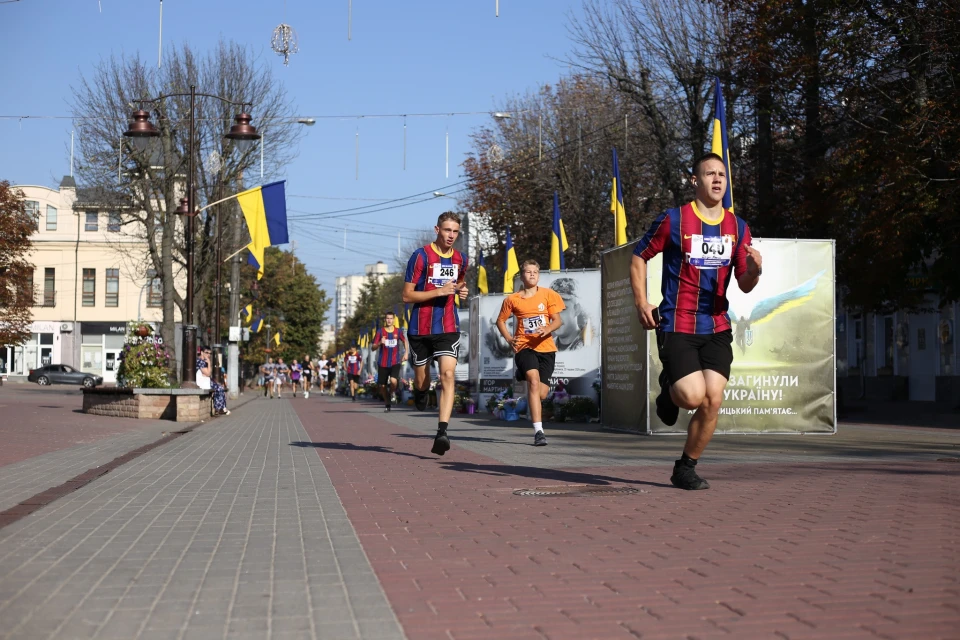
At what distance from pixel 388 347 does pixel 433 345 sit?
14586 millimetres

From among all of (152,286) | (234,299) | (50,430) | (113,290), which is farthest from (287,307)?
(50,430)

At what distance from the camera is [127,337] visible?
2369 cm

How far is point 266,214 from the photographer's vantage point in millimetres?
30797

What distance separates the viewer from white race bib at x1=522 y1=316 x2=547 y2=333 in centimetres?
1292

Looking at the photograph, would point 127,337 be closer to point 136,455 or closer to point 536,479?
point 136,455

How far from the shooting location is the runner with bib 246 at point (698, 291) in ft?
25.1

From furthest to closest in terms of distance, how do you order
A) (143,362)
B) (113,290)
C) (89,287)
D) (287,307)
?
1. (287,307)
2. (89,287)
3. (113,290)
4. (143,362)

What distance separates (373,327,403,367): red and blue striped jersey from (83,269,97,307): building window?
58431 mm

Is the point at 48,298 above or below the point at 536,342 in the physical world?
above

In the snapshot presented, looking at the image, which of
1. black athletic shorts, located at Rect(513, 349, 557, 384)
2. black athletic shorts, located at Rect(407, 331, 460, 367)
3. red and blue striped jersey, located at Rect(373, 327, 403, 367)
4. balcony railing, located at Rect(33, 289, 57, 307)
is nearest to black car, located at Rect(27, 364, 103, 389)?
balcony railing, located at Rect(33, 289, 57, 307)

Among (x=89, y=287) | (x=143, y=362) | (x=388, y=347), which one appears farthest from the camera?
(x=89, y=287)

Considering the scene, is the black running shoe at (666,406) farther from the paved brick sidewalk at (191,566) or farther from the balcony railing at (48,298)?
the balcony railing at (48,298)

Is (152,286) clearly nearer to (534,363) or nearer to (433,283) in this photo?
(534,363)

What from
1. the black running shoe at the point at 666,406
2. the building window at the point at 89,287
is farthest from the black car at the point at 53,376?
the black running shoe at the point at 666,406
